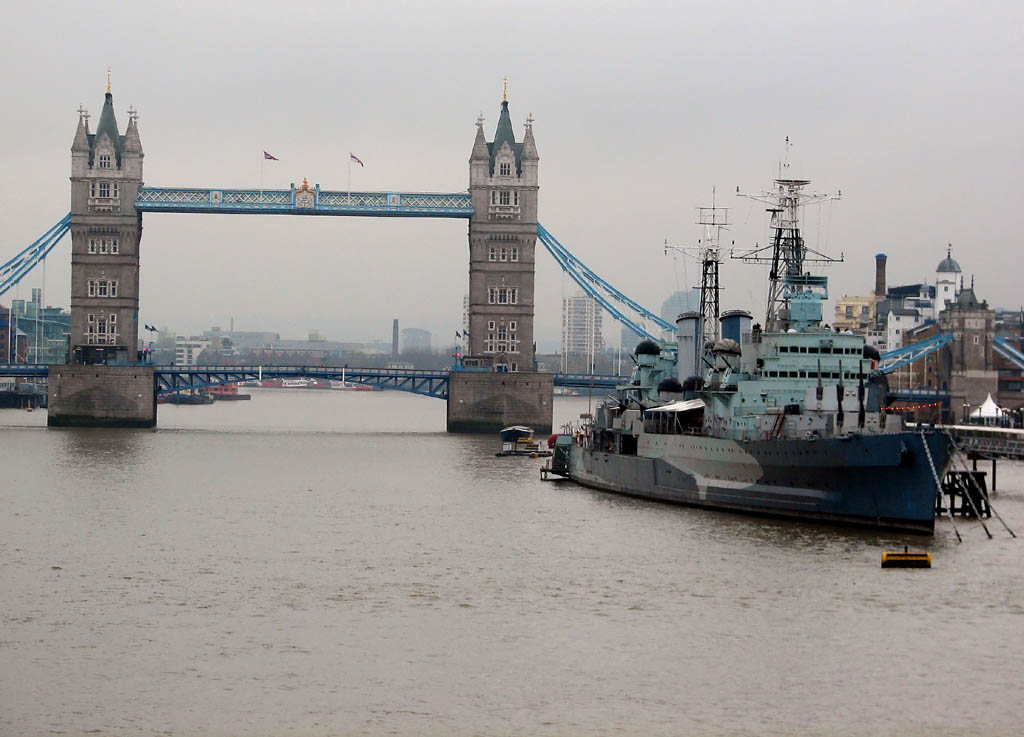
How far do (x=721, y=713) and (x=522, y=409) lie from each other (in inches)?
2697

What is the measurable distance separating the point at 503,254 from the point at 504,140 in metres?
7.31

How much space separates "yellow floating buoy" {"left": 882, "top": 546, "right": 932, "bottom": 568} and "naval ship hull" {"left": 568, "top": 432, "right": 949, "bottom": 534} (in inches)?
135

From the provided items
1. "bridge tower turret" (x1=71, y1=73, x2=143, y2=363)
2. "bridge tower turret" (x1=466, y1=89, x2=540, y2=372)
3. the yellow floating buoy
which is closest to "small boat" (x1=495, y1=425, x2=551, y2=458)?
"bridge tower turret" (x1=466, y1=89, x2=540, y2=372)

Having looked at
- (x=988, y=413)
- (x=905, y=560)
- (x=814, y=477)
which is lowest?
(x=905, y=560)

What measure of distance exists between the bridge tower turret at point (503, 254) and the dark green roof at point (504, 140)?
0.48 ft

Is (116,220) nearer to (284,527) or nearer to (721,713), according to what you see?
(284,527)

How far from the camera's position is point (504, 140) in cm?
9469

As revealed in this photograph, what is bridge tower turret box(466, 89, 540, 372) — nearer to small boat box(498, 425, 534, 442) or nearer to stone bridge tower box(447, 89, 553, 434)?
stone bridge tower box(447, 89, 553, 434)

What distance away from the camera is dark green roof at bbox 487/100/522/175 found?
309 feet

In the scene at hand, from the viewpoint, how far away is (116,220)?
93.1 m

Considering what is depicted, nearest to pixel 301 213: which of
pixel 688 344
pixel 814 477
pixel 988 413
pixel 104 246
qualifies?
pixel 104 246

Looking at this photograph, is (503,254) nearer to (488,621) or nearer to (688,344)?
(688,344)

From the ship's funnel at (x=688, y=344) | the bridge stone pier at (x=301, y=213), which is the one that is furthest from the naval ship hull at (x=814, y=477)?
the bridge stone pier at (x=301, y=213)

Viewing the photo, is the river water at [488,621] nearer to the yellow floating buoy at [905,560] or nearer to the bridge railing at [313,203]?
the yellow floating buoy at [905,560]
